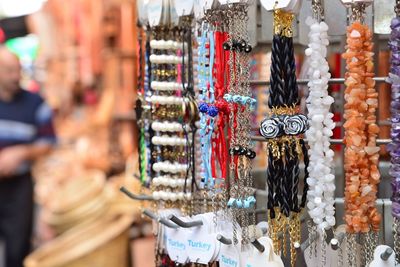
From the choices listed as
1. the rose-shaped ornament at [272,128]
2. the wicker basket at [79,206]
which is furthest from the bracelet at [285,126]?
the wicker basket at [79,206]

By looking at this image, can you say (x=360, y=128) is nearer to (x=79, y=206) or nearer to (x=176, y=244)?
(x=176, y=244)

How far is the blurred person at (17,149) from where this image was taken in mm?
2469

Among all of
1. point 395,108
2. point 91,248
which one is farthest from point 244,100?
point 91,248

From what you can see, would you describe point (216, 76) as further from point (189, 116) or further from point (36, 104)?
point (36, 104)

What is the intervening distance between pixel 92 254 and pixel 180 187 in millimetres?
1063

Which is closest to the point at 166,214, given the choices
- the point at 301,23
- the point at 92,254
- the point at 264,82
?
the point at 264,82

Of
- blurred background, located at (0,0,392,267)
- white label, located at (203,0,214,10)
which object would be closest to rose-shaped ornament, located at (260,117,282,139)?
white label, located at (203,0,214,10)

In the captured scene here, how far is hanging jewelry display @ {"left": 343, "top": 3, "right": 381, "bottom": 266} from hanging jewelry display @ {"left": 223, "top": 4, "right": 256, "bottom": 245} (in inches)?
5.9

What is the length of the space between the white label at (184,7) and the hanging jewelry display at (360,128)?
290 millimetres

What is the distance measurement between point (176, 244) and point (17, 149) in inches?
59.5

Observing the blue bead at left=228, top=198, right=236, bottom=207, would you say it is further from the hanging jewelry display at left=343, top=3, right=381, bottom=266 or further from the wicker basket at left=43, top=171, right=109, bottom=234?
the wicker basket at left=43, top=171, right=109, bottom=234

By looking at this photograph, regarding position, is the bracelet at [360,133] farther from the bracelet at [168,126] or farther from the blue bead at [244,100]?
the bracelet at [168,126]

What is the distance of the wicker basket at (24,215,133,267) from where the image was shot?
2104 mm

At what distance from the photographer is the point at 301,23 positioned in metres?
1.10
